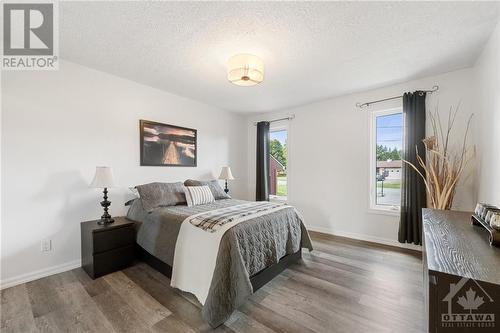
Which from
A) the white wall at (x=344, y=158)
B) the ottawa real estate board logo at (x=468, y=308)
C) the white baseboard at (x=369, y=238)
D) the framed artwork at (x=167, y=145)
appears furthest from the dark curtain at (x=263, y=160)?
the ottawa real estate board logo at (x=468, y=308)

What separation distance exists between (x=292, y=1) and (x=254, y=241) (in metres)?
2.08

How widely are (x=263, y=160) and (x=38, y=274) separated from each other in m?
3.84

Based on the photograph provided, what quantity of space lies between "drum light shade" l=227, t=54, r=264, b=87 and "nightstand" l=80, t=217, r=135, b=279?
2.23m

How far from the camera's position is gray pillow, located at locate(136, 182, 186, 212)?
2722 millimetres

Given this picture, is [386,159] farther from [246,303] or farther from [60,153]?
[60,153]

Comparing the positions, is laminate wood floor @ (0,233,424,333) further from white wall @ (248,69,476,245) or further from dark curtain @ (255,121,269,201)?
dark curtain @ (255,121,269,201)

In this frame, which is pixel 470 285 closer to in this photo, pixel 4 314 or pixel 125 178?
pixel 4 314

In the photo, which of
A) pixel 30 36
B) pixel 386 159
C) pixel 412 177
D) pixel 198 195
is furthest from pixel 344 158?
pixel 30 36

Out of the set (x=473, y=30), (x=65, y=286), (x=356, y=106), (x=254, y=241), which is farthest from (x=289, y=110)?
(x=65, y=286)

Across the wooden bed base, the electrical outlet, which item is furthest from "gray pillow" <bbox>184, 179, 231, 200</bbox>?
the electrical outlet

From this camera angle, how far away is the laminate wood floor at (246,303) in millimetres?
1620

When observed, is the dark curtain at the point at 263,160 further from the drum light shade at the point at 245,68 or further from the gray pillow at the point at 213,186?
the drum light shade at the point at 245,68

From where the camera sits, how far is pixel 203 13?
173 centimetres

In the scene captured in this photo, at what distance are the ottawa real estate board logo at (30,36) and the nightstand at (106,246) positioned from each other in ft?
6.40
